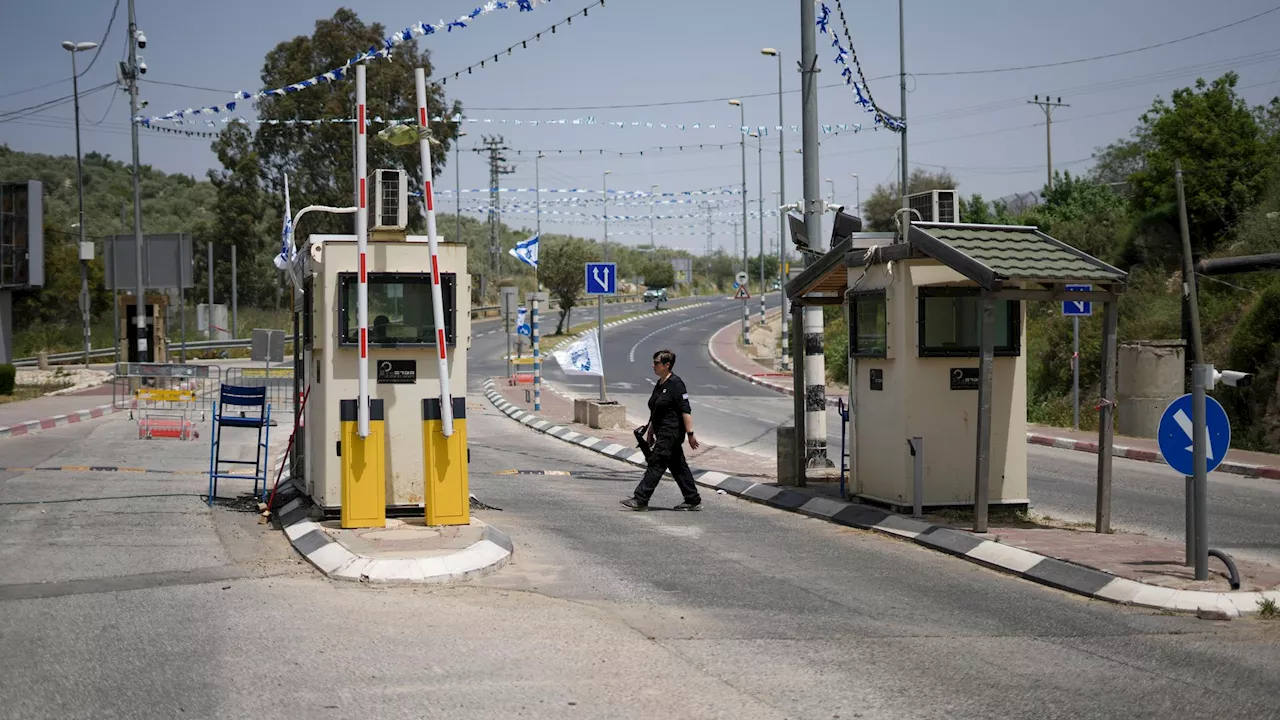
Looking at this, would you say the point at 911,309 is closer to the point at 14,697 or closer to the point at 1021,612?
the point at 1021,612

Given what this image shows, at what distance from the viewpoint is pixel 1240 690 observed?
584cm

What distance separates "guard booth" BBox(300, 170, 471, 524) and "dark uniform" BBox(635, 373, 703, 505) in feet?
8.76

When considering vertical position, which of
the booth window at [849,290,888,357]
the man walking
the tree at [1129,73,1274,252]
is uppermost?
the tree at [1129,73,1274,252]

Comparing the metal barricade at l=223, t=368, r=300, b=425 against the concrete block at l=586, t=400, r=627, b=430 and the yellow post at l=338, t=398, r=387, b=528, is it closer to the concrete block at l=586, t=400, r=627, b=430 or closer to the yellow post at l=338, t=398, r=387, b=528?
the concrete block at l=586, t=400, r=627, b=430

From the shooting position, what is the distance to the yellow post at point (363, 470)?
1021 cm

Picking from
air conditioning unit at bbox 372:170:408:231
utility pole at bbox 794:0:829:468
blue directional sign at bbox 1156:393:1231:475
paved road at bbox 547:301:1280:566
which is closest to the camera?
blue directional sign at bbox 1156:393:1231:475

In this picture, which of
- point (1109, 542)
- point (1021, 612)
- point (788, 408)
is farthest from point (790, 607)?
point (788, 408)

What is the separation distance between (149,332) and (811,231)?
34.4m

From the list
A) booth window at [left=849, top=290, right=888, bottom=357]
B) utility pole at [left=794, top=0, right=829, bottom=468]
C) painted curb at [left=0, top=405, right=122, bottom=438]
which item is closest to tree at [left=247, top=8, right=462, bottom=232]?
painted curb at [left=0, top=405, right=122, bottom=438]

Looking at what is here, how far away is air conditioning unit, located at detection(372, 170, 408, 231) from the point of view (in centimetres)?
1068

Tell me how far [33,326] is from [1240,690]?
66.8 m

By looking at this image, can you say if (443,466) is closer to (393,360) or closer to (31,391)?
(393,360)

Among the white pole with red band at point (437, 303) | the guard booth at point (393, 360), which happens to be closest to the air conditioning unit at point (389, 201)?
the guard booth at point (393, 360)

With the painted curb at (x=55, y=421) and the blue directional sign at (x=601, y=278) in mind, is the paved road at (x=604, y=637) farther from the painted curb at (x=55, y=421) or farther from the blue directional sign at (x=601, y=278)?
the blue directional sign at (x=601, y=278)
